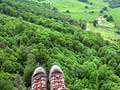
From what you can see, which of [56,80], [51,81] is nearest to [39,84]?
[51,81]

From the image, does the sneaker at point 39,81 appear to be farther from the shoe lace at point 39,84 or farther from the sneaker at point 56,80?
the sneaker at point 56,80

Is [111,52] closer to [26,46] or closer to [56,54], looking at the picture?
[56,54]

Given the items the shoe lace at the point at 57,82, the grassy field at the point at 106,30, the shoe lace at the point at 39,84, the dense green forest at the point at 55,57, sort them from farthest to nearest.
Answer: the grassy field at the point at 106,30
the dense green forest at the point at 55,57
the shoe lace at the point at 39,84
the shoe lace at the point at 57,82

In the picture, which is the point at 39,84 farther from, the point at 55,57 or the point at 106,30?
the point at 106,30

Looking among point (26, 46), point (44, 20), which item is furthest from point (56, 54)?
point (44, 20)

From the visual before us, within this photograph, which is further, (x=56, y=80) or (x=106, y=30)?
(x=106, y=30)

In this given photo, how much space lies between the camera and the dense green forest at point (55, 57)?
2311 inches

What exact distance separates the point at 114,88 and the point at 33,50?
1621cm

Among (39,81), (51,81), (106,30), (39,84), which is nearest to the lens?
(39,84)

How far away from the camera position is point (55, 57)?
73812 mm

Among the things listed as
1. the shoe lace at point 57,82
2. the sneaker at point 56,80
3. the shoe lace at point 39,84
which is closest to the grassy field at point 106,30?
the sneaker at point 56,80

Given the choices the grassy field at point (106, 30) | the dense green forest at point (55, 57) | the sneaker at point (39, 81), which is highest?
the sneaker at point (39, 81)

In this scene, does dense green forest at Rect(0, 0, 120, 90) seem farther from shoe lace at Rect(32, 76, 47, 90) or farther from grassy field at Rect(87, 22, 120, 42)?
grassy field at Rect(87, 22, 120, 42)

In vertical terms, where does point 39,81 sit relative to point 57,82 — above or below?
below
